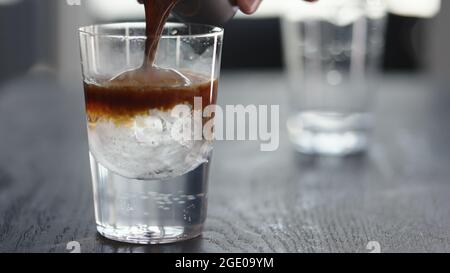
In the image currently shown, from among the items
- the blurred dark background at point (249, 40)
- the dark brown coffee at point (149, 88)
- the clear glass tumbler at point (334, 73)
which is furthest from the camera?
the blurred dark background at point (249, 40)

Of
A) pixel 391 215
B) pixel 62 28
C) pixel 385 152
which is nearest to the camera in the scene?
pixel 391 215

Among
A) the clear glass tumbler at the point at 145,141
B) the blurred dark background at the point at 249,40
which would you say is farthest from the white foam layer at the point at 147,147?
the blurred dark background at the point at 249,40

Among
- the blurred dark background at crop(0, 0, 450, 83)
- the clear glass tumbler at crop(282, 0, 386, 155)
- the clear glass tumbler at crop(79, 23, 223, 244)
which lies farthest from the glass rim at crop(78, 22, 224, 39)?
the blurred dark background at crop(0, 0, 450, 83)

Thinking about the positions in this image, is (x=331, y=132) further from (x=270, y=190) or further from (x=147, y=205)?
(x=147, y=205)

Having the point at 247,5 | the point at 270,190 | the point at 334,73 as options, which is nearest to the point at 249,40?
the point at 334,73

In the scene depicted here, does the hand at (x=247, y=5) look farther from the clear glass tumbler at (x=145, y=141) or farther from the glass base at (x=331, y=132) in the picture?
the glass base at (x=331, y=132)
